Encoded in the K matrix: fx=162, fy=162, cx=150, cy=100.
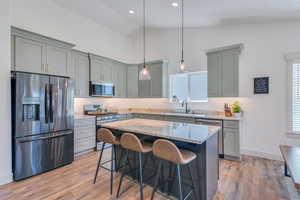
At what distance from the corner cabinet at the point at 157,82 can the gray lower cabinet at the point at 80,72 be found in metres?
1.99

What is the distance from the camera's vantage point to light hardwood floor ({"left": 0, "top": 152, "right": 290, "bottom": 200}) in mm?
2385

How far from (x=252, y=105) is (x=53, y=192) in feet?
14.8

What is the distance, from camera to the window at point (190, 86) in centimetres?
493

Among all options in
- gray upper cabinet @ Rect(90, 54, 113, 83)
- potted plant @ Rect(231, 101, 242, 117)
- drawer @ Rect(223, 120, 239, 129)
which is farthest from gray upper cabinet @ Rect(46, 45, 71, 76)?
potted plant @ Rect(231, 101, 242, 117)

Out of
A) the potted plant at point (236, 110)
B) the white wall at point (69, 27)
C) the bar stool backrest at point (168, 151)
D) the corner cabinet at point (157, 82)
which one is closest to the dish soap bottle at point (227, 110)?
Answer: the potted plant at point (236, 110)

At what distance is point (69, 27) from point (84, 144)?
123 inches

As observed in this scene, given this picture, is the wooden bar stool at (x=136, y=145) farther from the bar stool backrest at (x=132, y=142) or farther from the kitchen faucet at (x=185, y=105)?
the kitchen faucet at (x=185, y=105)

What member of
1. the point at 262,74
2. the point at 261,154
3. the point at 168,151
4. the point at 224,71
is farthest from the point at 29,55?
the point at 261,154

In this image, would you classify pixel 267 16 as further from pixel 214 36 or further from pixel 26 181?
pixel 26 181

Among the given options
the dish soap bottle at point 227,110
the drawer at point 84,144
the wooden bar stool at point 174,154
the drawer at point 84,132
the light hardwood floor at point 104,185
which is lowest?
the light hardwood floor at point 104,185

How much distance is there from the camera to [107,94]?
5078 millimetres

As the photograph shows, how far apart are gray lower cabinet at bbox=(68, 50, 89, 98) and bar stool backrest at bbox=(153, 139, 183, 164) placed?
3.17 metres

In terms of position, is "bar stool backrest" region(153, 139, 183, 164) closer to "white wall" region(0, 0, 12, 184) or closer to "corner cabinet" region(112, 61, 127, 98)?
"white wall" region(0, 0, 12, 184)

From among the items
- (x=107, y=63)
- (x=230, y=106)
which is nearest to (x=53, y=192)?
(x=107, y=63)
